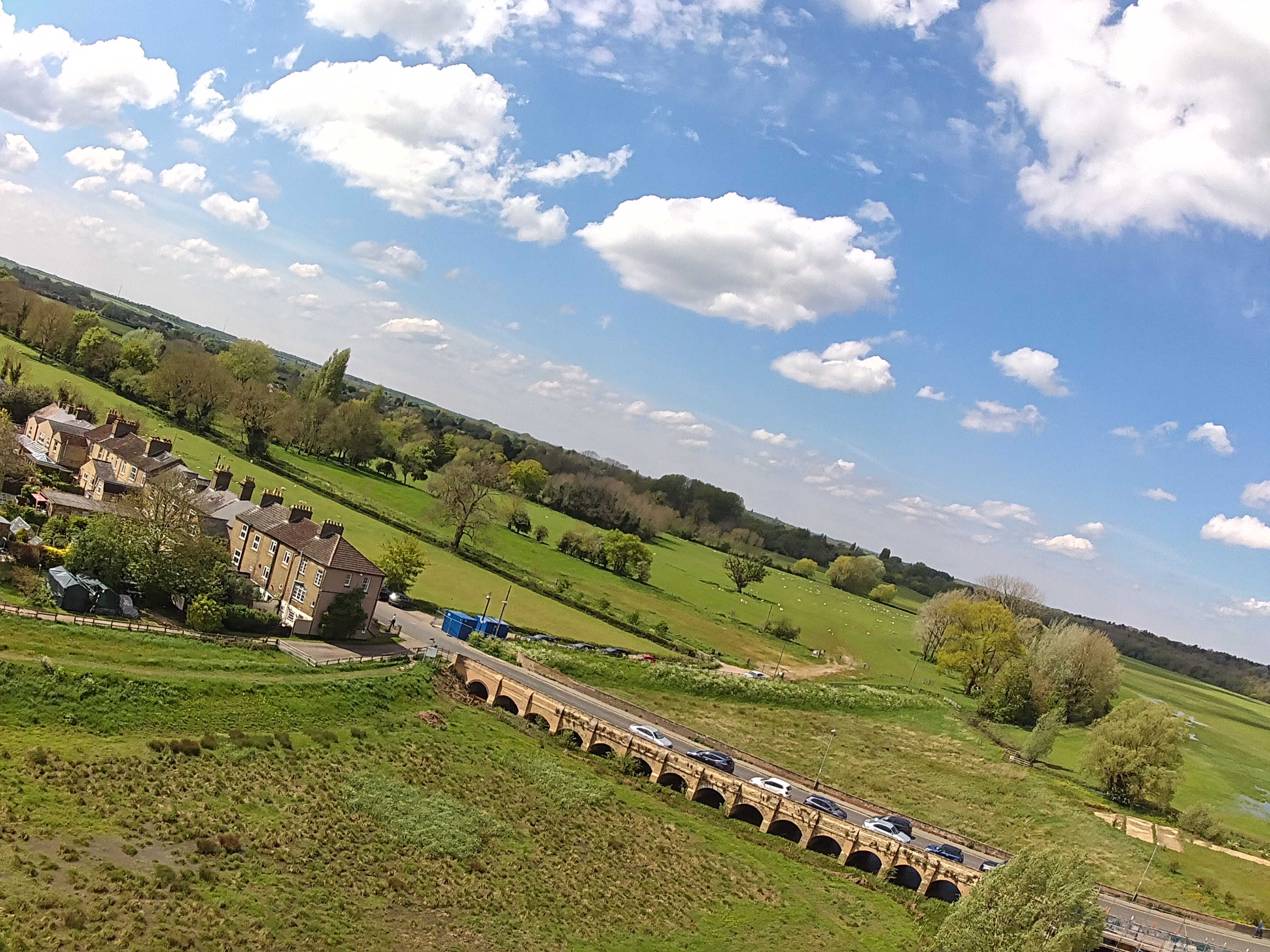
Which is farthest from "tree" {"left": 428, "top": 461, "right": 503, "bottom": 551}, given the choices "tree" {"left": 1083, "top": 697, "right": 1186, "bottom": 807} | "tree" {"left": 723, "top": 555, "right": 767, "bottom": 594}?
"tree" {"left": 1083, "top": 697, "right": 1186, "bottom": 807}

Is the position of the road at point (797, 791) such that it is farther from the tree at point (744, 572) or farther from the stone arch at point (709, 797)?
the tree at point (744, 572)

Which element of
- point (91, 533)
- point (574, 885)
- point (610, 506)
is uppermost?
point (610, 506)

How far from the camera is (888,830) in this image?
4916 centimetres

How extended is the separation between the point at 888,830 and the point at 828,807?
359 cm

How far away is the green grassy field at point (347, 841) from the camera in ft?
94.5

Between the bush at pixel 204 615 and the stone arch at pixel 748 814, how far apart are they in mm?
34311

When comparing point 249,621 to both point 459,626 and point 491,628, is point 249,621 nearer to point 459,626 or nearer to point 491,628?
point 459,626

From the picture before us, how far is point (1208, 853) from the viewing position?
58750 millimetres

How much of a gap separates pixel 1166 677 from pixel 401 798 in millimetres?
185874

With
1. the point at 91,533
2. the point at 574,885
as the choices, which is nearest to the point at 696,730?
the point at 574,885

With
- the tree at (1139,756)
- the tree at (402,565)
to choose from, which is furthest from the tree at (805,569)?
the tree at (402,565)

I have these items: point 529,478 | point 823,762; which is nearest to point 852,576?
point 529,478

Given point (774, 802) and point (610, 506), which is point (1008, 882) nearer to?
point (774, 802)

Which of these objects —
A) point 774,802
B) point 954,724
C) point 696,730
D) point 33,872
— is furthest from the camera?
point 954,724
